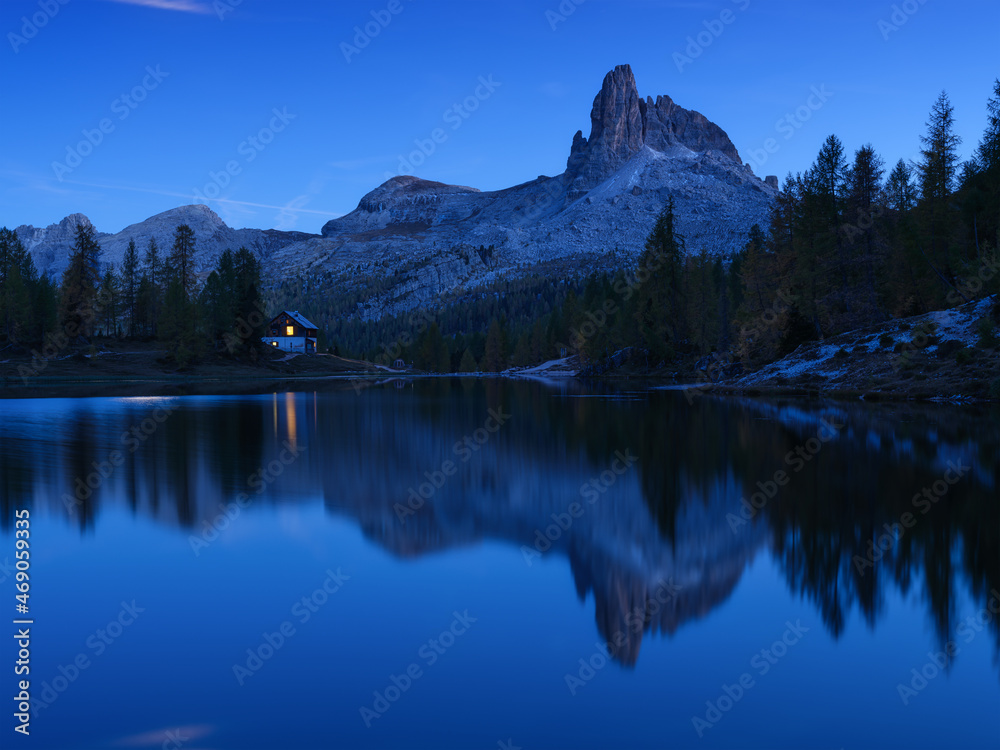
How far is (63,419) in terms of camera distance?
34469 mm

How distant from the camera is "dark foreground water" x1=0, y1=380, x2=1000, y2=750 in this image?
5.99 metres

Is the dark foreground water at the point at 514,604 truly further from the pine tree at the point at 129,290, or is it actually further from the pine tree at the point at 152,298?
the pine tree at the point at 129,290

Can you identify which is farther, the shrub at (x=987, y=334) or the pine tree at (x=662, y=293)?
the pine tree at (x=662, y=293)

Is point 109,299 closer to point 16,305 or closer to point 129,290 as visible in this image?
point 129,290

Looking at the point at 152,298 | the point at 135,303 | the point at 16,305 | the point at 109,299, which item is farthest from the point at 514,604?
the point at 135,303

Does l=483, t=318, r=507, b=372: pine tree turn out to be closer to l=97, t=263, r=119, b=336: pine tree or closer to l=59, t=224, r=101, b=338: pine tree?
l=97, t=263, r=119, b=336: pine tree

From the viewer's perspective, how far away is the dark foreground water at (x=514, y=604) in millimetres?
5992

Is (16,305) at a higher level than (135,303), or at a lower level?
lower

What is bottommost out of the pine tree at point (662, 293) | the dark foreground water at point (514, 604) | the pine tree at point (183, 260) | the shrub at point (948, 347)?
the dark foreground water at point (514, 604)

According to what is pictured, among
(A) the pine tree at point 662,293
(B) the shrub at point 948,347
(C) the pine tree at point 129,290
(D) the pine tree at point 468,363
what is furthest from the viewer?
(D) the pine tree at point 468,363

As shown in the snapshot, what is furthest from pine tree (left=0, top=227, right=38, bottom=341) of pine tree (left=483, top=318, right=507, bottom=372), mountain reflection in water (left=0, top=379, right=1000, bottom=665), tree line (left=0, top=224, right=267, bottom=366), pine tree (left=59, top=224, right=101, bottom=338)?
pine tree (left=483, top=318, right=507, bottom=372)

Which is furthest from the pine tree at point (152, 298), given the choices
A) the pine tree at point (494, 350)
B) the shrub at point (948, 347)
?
the shrub at point (948, 347)

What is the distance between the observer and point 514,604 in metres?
8.70

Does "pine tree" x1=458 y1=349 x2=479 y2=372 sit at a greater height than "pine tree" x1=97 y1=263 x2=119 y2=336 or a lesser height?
lesser
